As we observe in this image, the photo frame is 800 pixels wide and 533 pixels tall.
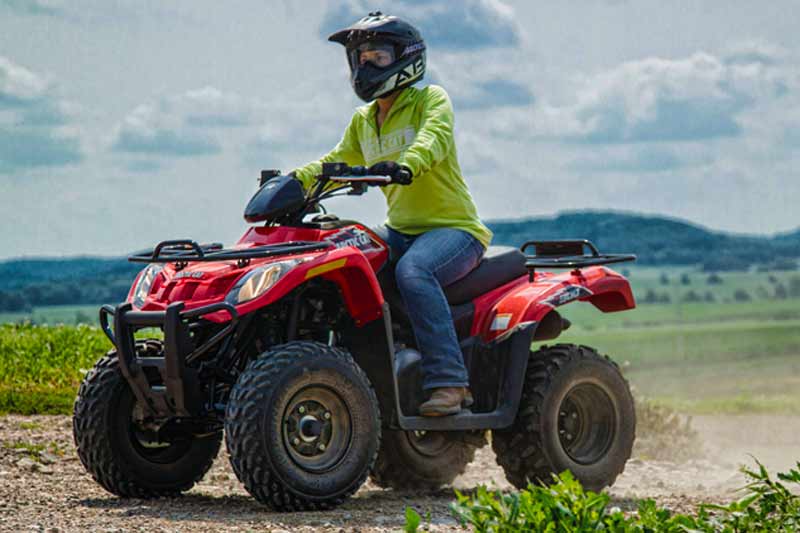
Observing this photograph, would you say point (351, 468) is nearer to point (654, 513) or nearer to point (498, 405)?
point (498, 405)

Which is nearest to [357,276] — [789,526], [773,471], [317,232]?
[317,232]

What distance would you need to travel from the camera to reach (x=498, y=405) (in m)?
9.22

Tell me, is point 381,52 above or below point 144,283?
above

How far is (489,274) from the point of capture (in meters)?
9.41

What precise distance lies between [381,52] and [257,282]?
76.3 inches

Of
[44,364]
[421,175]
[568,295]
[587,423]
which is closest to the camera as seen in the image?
[421,175]

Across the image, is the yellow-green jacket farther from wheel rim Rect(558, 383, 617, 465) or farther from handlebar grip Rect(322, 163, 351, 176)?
wheel rim Rect(558, 383, 617, 465)

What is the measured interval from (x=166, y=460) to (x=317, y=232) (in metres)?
1.75

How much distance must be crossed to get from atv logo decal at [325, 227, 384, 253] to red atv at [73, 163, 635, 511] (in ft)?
0.07

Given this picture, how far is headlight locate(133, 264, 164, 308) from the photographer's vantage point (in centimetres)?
834

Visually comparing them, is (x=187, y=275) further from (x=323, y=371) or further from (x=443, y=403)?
(x=443, y=403)

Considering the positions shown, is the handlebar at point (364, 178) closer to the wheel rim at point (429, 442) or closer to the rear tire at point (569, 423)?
the rear tire at point (569, 423)

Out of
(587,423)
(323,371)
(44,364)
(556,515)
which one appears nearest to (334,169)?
(323,371)

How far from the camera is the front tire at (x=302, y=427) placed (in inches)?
301
